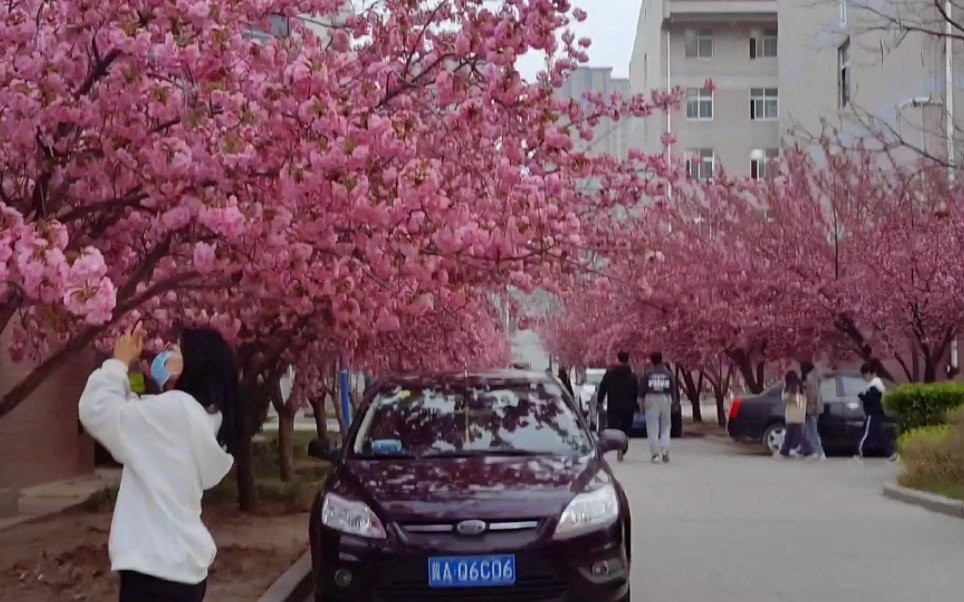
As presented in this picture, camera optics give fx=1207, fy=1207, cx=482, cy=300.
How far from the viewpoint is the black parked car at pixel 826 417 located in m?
20.5

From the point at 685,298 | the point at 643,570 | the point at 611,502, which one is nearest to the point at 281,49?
the point at 611,502

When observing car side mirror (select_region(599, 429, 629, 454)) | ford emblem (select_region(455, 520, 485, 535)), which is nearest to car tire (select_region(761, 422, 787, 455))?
car side mirror (select_region(599, 429, 629, 454))

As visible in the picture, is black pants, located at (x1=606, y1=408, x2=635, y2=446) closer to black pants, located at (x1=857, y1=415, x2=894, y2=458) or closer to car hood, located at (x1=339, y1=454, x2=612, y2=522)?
black pants, located at (x1=857, y1=415, x2=894, y2=458)

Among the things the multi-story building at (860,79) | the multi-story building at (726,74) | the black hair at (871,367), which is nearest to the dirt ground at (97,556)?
the black hair at (871,367)

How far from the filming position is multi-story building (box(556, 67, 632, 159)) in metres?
12.8

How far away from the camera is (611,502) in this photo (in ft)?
21.8

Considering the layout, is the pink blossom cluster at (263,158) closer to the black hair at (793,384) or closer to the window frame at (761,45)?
the black hair at (793,384)

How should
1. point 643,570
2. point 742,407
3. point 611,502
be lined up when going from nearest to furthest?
point 611,502
point 643,570
point 742,407

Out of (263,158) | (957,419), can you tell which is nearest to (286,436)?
(957,419)

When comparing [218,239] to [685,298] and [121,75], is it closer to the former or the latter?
[121,75]

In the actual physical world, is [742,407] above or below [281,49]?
below

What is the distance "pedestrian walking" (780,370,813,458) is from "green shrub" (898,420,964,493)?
428cm

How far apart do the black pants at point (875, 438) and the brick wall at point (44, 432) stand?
12.2 m

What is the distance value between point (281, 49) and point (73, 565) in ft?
13.3
